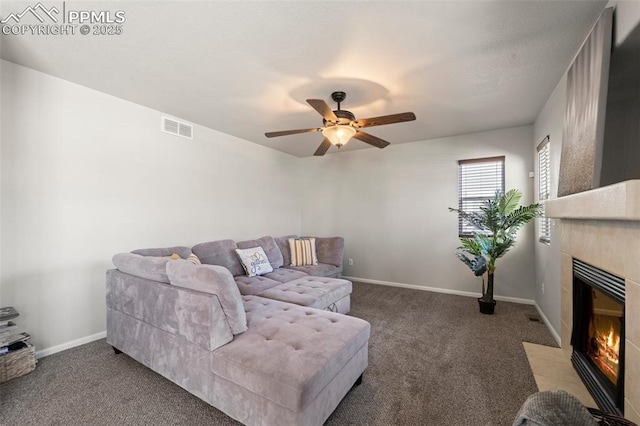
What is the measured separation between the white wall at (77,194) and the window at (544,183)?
4336 mm

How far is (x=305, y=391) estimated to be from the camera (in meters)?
1.37

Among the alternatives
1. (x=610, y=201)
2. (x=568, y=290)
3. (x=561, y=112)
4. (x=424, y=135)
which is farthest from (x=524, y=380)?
(x=424, y=135)

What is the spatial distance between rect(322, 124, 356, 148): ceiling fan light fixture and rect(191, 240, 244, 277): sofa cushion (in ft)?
6.81

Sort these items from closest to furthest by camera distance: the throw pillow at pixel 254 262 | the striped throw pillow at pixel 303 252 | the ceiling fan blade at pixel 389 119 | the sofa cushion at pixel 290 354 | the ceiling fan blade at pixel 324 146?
the sofa cushion at pixel 290 354 → the ceiling fan blade at pixel 389 119 → the ceiling fan blade at pixel 324 146 → the throw pillow at pixel 254 262 → the striped throw pillow at pixel 303 252

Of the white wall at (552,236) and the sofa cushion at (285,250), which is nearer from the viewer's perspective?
the white wall at (552,236)

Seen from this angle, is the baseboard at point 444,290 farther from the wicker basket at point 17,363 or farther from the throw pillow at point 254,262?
the wicker basket at point 17,363

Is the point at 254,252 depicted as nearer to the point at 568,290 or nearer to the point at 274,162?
the point at 274,162

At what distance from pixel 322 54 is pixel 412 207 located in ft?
10.5

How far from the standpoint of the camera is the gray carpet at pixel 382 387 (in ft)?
5.63

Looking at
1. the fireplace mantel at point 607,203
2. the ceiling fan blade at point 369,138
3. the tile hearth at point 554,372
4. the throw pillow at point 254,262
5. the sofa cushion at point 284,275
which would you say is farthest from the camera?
the throw pillow at point 254,262

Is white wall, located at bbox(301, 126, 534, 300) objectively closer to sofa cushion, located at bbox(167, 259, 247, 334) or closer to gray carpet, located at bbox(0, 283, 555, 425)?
gray carpet, located at bbox(0, 283, 555, 425)

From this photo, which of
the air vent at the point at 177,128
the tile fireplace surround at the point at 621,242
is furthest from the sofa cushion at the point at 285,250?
the tile fireplace surround at the point at 621,242

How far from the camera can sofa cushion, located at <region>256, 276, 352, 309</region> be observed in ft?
9.03

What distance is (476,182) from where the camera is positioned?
4230 millimetres
